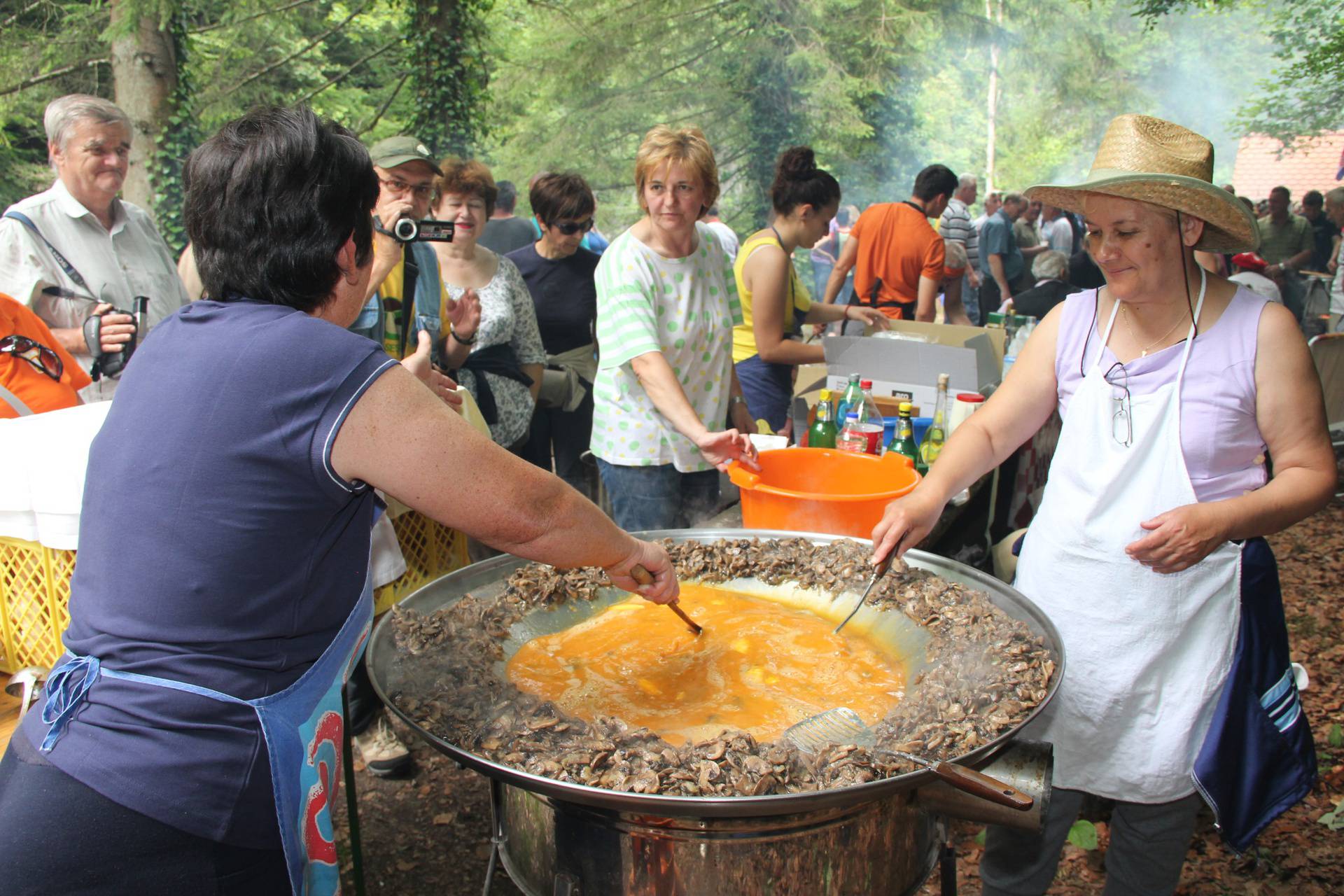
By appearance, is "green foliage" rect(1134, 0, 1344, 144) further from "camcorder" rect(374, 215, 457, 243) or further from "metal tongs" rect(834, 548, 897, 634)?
"metal tongs" rect(834, 548, 897, 634)

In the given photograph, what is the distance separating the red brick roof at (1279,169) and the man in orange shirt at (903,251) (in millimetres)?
20051

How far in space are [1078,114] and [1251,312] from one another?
23.0m

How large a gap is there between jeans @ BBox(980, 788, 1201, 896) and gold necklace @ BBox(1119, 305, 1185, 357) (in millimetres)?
1012

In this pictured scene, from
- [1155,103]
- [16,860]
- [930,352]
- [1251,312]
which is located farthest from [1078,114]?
[16,860]

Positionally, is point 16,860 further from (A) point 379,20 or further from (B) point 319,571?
(A) point 379,20

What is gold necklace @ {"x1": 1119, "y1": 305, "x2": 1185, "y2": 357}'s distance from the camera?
6.52 feet

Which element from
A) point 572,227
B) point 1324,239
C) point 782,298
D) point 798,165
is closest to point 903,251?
point 798,165

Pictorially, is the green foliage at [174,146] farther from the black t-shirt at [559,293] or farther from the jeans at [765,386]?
the jeans at [765,386]

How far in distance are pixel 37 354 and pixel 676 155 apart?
208 centimetres

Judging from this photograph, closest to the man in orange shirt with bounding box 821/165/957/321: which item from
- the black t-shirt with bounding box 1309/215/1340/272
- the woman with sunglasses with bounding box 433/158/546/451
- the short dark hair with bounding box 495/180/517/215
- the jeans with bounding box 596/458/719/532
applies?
the short dark hair with bounding box 495/180/517/215

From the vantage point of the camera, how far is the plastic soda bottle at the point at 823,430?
347cm

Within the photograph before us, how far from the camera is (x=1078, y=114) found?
2191cm

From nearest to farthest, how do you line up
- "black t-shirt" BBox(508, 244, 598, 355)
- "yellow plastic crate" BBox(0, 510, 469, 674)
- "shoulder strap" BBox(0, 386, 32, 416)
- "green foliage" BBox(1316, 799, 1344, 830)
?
"yellow plastic crate" BBox(0, 510, 469, 674)
"shoulder strap" BBox(0, 386, 32, 416)
"green foliage" BBox(1316, 799, 1344, 830)
"black t-shirt" BBox(508, 244, 598, 355)

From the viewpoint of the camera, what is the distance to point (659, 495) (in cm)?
328
